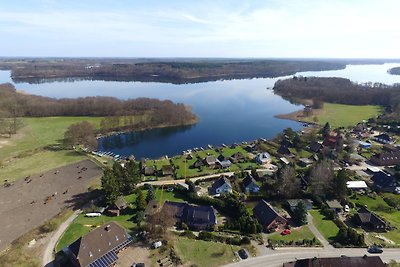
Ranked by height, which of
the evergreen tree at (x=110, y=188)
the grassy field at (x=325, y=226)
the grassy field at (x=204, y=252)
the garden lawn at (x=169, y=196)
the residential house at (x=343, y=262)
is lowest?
the garden lawn at (x=169, y=196)

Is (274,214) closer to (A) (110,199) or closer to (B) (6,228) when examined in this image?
(A) (110,199)

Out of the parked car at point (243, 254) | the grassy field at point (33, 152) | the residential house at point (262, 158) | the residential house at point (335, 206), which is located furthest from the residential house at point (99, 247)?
the residential house at point (262, 158)

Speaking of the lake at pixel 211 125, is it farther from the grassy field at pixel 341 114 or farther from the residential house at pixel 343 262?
the residential house at pixel 343 262

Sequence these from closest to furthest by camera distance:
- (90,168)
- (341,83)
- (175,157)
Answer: (90,168), (175,157), (341,83)

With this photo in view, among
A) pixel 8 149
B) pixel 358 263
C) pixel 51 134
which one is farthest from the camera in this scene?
pixel 51 134

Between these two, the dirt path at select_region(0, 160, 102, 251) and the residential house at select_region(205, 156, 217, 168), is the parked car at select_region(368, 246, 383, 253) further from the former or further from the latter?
the dirt path at select_region(0, 160, 102, 251)

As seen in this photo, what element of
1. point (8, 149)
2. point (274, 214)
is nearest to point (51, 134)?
point (8, 149)
